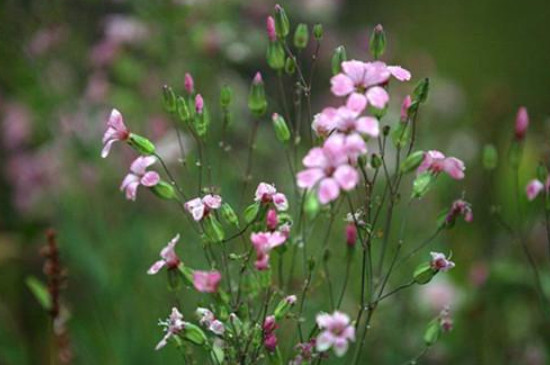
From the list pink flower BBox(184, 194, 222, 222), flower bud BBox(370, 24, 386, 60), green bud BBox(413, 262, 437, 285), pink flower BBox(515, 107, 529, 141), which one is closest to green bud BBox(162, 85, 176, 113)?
pink flower BBox(184, 194, 222, 222)

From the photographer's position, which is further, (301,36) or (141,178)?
(301,36)

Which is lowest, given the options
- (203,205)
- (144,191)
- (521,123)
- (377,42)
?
(203,205)

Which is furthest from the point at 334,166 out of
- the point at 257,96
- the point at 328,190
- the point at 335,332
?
the point at 257,96

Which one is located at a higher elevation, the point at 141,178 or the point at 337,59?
the point at 337,59

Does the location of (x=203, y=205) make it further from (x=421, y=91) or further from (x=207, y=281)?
(x=421, y=91)

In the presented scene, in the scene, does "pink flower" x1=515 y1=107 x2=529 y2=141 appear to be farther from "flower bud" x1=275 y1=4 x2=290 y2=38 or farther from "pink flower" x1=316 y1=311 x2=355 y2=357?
"pink flower" x1=316 y1=311 x2=355 y2=357

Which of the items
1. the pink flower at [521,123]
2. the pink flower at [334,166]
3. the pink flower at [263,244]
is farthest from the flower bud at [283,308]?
the pink flower at [521,123]

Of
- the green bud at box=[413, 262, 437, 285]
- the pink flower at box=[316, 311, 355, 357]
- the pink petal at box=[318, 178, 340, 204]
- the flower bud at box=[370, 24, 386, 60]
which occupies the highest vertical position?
the flower bud at box=[370, 24, 386, 60]

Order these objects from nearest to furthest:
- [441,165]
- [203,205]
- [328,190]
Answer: [328,190] < [203,205] < [441,165]
